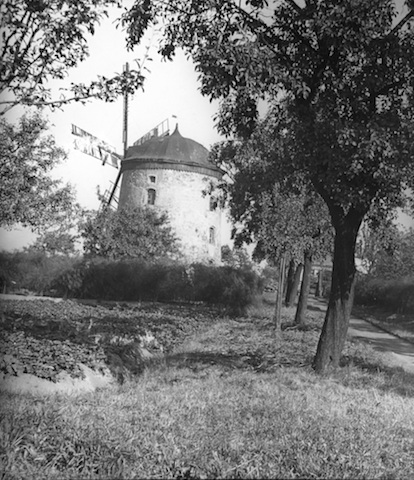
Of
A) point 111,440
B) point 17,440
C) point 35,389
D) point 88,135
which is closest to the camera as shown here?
point 17,440

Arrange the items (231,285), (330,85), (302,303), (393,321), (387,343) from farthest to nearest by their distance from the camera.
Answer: (393,321) < (231,285) < (302,303) < (387,343) < (330,85)

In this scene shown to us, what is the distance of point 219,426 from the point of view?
16.8ft

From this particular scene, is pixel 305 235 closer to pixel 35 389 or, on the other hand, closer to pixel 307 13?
pixel 307 13

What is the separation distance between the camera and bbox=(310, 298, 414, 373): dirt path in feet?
42.6

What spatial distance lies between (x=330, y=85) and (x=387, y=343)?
10.1 metres

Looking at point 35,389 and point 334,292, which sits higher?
point 334,292

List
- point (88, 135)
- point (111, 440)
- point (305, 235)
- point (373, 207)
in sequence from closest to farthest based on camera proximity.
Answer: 1. point (111, 440)
2. point (88, 135)
3. point (373, 207)
4. point (305, 235)

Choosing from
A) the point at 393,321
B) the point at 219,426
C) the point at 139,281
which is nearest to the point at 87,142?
the point at 219,426

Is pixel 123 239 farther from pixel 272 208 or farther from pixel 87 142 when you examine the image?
pixel 87 142

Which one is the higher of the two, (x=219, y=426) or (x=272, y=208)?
(x=272, y=208)

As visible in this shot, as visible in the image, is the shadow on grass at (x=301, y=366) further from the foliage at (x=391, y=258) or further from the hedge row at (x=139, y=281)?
the foliage at (x=391, y=258)

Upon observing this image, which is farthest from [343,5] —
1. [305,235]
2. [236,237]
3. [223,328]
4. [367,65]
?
[236,237]

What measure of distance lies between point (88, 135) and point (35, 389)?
311 cm

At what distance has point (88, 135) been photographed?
530 cm
